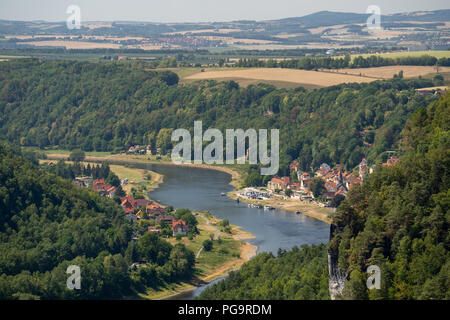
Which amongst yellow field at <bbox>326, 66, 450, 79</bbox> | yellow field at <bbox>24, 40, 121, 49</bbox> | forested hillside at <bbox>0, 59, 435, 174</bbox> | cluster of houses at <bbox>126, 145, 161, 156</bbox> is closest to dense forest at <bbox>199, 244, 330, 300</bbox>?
forested hillside at <bbox>0, 59, 435, 174</bbox>

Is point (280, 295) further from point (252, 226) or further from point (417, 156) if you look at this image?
point (252, 226)

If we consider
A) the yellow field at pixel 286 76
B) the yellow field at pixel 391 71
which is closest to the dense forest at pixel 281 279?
the yellow field at pixel 286 76

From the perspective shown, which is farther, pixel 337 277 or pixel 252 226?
pixel 252 226

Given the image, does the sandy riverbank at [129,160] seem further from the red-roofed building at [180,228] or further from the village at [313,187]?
the red-roofed building at [180,228]

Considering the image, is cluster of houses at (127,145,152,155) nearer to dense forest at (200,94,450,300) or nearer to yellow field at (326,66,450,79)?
yellow field at (326,66,450,79)

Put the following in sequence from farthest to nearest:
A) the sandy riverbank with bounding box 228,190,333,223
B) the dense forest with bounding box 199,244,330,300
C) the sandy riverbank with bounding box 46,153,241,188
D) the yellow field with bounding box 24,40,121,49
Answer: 1. the yellow field with bounding box 24,40,121,49
2. the sandy riverbank with bounding box 46,153,241,188
3. the sandy riverbank with bounding box 228,190,333,223
4. the dense forest with bounding box 199,244,330,300

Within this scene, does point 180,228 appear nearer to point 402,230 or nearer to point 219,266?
point 219,266
